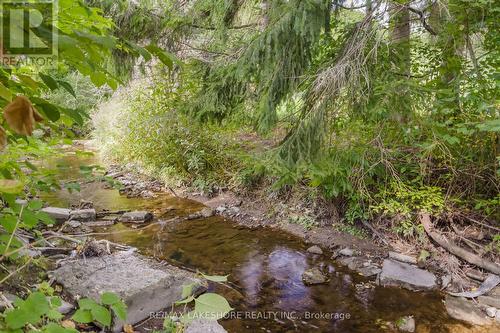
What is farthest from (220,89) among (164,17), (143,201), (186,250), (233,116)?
(143,201)

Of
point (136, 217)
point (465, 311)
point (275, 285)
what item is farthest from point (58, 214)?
point (465, 311)

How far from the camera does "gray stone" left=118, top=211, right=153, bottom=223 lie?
5.59 meters

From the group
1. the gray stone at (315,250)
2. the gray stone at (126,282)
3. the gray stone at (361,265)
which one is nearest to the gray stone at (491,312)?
the gray stone at (361,265)

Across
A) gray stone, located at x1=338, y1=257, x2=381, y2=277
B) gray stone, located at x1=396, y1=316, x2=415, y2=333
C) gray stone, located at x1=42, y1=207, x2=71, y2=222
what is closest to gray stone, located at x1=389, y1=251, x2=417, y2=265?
gray stone, located at x1=338, y1=257, x2=381, y2=277

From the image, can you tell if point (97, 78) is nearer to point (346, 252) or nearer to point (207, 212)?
point (346, 252)

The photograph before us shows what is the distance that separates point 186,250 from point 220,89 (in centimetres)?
240

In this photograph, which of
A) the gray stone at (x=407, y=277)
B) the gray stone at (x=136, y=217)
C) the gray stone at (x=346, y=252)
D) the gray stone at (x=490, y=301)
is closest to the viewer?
the gray stone at (x=490, y=301)

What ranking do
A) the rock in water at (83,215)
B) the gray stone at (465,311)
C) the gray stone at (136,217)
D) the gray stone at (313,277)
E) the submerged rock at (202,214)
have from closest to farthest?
1. the gray stone at (465,311)
2. the gray stone at (313,277)
3. the rock in water at (83,215)
4. the gray stone at (136,217)
5. the submerged rock at (202,214)

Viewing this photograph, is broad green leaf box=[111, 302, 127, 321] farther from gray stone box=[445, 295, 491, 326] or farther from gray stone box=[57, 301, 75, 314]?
gray stone box=[445, 295, 491, 326]

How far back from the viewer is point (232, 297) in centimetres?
356

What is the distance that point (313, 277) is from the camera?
13.1 feet

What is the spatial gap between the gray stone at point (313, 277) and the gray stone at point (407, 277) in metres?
0.66

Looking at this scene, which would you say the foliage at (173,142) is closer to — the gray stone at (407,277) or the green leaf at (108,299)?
the gray stone at (407,277)

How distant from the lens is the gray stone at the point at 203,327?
2.43 m
